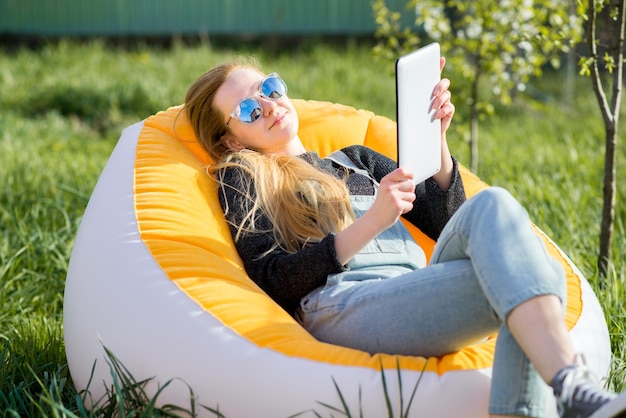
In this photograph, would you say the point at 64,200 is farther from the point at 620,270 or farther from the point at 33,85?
the point at 33,85

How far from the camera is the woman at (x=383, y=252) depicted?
2084 mm

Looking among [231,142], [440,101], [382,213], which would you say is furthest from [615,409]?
[231,142]

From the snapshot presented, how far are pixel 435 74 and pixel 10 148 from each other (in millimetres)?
3448

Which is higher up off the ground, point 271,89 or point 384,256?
point 271,89

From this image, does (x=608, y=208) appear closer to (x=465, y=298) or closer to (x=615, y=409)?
(x=465, y=298)

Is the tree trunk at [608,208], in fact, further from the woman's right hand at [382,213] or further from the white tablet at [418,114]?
the woman's right hand at [382,213]

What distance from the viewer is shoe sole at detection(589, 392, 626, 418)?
1843 mm

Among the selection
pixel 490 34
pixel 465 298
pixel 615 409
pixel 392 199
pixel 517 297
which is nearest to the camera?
pixel 615 409

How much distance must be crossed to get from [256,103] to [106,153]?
9.77 ft

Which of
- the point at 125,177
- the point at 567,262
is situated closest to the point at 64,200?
the point at 125,177

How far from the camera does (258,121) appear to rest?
9.55 feet

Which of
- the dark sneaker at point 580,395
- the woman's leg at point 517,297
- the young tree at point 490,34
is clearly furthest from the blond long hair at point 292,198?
the young tree at point 490,34

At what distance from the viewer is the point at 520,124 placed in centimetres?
670

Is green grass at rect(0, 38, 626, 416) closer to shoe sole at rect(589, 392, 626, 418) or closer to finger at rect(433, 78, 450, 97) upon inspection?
shoe sole at rect(589, 392, 626, 418)
